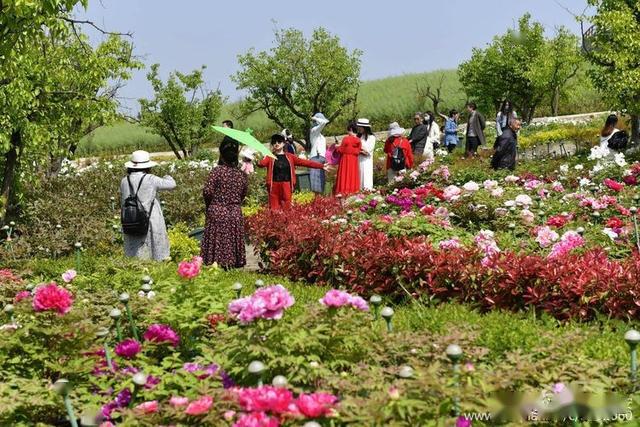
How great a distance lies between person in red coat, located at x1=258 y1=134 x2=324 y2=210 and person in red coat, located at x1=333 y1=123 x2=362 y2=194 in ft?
7.47

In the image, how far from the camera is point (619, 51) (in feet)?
43.1

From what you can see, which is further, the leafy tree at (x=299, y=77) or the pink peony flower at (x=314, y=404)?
the leafy tree at (x=299, y=77)

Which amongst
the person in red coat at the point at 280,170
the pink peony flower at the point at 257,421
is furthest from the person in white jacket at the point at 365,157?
the pink peony flower at the point at 257,421

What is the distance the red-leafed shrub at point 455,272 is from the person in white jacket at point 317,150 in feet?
19.4

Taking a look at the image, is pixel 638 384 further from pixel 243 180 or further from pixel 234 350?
pixel 243 180

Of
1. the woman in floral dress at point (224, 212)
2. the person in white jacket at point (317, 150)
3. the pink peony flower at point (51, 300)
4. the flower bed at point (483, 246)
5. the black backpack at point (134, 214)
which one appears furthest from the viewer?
the person in white jacket at point (317, 150)

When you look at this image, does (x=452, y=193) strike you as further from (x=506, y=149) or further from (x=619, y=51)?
(x=619, y=51)

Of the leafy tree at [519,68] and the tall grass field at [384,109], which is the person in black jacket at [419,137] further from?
the tall grass field at [384,109]

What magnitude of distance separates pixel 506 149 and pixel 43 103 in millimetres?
6706

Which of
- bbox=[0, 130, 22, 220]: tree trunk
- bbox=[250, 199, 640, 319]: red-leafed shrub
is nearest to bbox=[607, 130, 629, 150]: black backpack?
bbox=[250, 199, 640, 319]: red-leafed shrub

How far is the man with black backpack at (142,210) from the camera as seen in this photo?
5988 mm

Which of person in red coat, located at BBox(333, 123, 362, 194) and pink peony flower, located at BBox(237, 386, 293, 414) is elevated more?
person in red coat, located at BBox(333, 123, 362, 194)

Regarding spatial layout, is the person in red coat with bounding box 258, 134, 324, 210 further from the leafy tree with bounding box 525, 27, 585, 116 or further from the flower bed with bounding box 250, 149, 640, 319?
the leafy tree with bounding box 525, 27, 585, 116

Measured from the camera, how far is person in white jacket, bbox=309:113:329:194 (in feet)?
39.4
